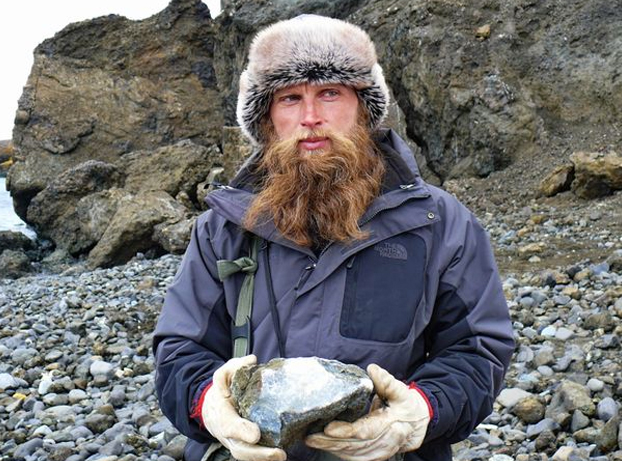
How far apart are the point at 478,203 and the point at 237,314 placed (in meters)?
11.9

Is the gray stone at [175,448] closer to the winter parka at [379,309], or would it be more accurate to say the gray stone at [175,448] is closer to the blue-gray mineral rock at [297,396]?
the winter parka at [379,309]

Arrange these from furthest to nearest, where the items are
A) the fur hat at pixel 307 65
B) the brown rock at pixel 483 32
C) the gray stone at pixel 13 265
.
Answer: the gray stone at pixel 13 265
the brown rock at pixel 483 32
the fur hat at pixel 307 65

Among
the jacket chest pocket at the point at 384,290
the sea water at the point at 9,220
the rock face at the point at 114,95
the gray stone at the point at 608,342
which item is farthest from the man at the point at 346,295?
the rock face at the point at 114,95

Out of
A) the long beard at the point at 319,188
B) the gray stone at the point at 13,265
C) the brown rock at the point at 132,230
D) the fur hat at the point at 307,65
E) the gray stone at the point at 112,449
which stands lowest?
the gray stone at the point at 13,265

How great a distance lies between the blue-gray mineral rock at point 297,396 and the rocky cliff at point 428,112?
12410 millimetres

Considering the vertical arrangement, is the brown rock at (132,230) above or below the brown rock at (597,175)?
below

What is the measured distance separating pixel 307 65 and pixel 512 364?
12.6ft

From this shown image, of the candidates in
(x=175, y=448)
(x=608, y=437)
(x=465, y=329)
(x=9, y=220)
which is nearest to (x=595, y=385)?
(x=608, y=437)

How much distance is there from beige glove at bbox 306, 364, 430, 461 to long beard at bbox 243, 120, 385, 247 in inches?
21.4

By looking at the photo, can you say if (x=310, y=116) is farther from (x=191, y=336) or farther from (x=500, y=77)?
(x=500, y=77)

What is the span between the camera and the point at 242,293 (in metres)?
2.51

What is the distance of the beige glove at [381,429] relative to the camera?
213 cm

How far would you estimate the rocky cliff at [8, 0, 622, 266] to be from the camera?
14859 millimetres

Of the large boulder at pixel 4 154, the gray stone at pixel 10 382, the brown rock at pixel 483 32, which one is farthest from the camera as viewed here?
the large boulder at pixel 4 154
